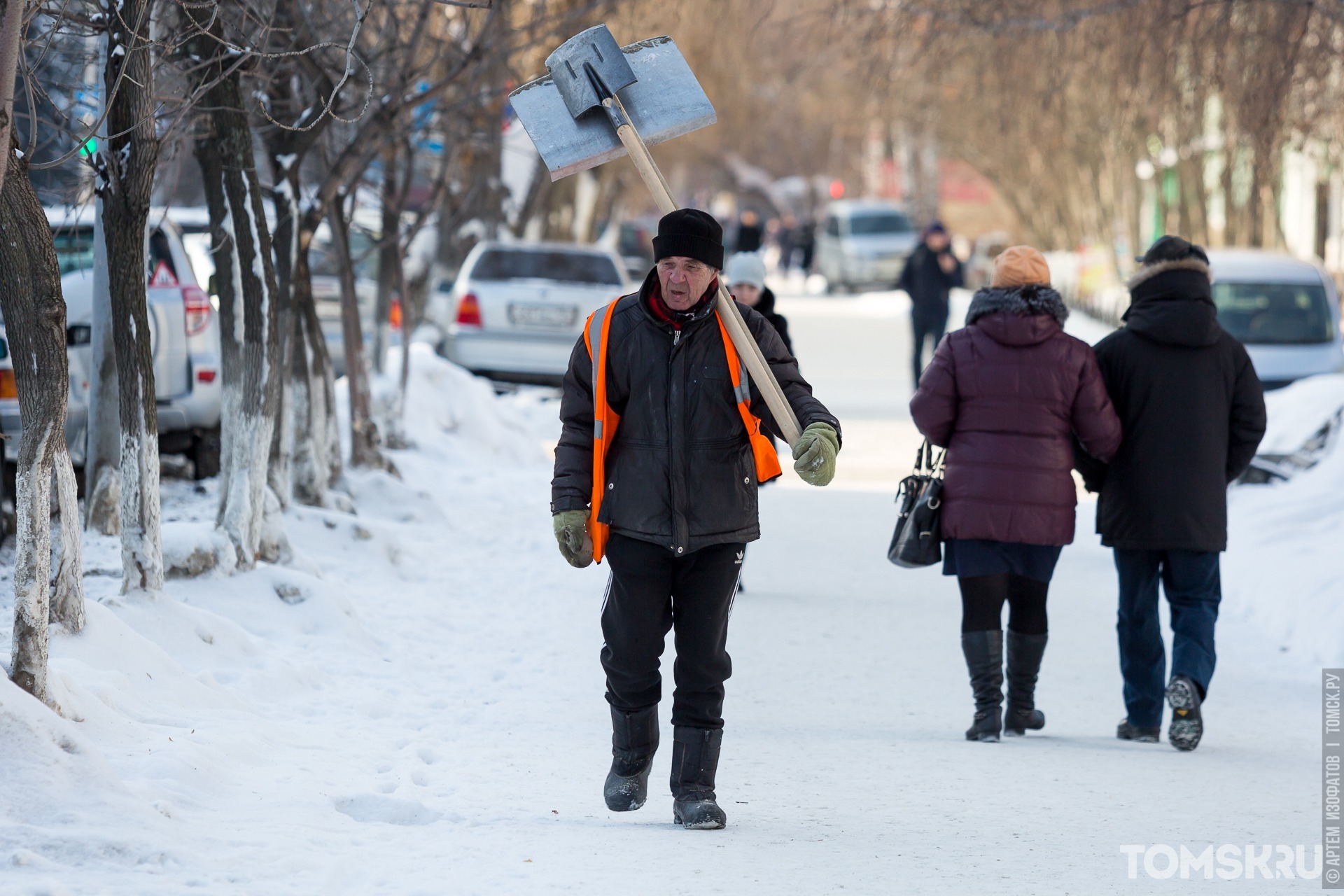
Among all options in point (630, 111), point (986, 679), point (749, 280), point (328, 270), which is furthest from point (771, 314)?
point (328, 270)

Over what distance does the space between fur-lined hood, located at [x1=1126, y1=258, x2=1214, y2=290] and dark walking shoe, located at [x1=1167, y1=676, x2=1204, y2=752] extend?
1.44 m

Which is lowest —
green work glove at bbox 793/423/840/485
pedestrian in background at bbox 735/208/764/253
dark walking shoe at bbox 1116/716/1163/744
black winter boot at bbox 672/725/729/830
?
dark walking shoe at bbox 1116/716/1163/744

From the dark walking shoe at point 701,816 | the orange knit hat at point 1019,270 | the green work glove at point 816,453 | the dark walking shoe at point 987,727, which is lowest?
the dark walking shoe at point 987,727

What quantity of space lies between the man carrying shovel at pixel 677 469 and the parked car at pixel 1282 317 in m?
10.9

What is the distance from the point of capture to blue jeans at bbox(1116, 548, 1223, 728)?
6.25 meters

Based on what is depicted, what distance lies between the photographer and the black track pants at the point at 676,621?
4.92 metres

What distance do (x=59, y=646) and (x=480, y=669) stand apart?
2.00m

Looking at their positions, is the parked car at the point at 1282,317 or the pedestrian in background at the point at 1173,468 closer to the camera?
the pedestrian in background at the point at 1173,468

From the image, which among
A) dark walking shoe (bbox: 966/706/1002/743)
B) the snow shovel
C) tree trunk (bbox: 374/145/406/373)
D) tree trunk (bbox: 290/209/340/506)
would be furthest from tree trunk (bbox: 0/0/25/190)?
tree trunk (bbox: 374/145/406/373)

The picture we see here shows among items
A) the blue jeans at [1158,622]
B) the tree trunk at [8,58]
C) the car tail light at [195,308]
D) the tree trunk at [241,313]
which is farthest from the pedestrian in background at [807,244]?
the tree trunk at [8,58]

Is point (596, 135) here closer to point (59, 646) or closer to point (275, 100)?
point (59, 646)

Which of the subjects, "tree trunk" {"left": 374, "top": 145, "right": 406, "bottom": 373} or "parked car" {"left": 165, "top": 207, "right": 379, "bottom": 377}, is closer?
"tree trunk" {"left": 374, "top": 145, "right": 406, "bottom": 373}

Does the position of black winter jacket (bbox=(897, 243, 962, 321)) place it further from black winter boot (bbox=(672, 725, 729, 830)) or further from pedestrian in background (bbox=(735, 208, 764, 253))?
black winter boot (bbox=(672, 725, 729, 830))

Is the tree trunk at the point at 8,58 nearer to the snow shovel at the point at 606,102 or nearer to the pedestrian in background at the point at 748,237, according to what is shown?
the snow shovel at the point at 606,102
